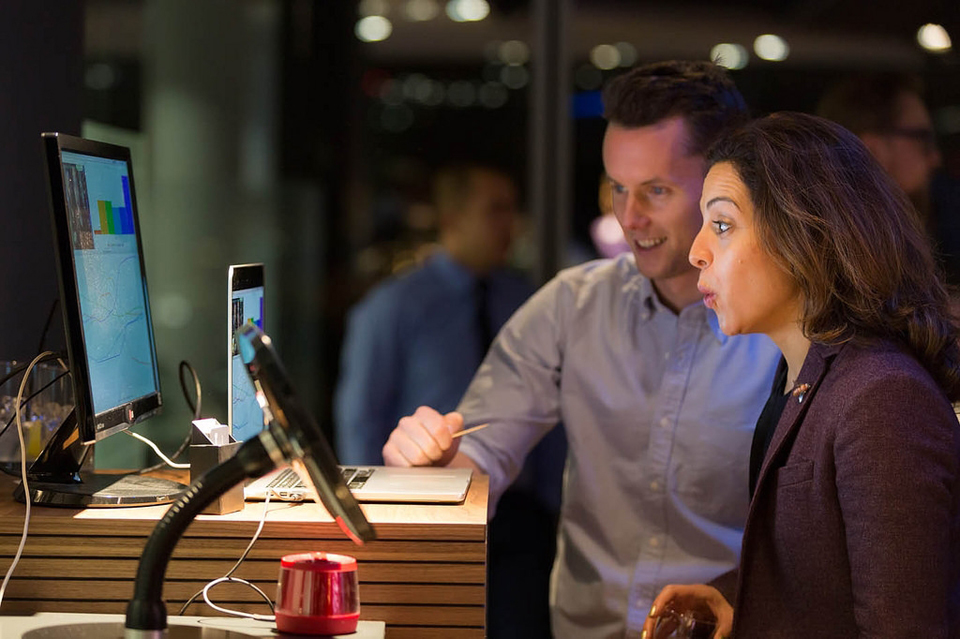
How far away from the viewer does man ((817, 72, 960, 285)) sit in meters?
3.14

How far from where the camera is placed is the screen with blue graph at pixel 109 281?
155 cm

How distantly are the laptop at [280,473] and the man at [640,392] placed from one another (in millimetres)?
176

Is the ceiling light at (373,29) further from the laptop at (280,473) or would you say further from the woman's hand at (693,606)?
the woman's hand at (693,606)

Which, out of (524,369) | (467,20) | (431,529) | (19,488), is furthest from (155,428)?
(431,529)

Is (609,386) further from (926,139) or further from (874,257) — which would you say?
(926,139)

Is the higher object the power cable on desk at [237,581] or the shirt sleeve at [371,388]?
the power cable on desk at [237,581]

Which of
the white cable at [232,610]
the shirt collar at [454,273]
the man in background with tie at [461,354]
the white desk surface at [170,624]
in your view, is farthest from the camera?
the shirt collar at [454,273]

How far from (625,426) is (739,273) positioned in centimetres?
60

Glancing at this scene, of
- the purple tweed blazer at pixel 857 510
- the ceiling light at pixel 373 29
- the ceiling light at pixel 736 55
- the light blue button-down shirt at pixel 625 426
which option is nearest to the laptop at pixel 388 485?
the light blue button-down shirt at pixel 625 426

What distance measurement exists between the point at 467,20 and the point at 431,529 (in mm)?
3708

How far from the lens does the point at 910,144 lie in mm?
3234

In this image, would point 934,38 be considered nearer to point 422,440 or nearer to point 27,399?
point 422,440

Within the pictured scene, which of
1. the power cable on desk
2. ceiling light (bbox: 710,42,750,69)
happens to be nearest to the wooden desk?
the power cable on desk

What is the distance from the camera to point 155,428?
15.0ft
